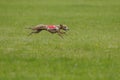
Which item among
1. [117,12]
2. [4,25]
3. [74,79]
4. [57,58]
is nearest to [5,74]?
[74,79]

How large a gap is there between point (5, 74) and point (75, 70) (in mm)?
1424

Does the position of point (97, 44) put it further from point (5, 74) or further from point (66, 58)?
point (5, 74)

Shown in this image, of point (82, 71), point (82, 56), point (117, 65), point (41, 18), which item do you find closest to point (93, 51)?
point (82, 56)

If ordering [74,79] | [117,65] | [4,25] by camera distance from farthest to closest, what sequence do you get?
[4,25] < [117,65] < [74,79]

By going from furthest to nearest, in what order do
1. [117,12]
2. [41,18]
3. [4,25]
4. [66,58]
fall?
1. [117,12]
2. [41,18]
3. [4,25]
4. [66,58]

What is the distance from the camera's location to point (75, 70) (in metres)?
8.96

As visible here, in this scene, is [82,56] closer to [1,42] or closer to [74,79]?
[74,79]

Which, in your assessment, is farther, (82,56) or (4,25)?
(4,25)

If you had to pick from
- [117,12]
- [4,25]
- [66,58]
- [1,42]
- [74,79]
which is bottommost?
[74,79]

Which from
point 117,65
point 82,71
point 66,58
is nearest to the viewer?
point 82,71

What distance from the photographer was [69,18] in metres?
26.1

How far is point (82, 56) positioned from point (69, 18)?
612 inches

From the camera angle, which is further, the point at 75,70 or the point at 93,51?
the point at 93,51

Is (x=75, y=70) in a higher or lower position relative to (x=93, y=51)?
lower
